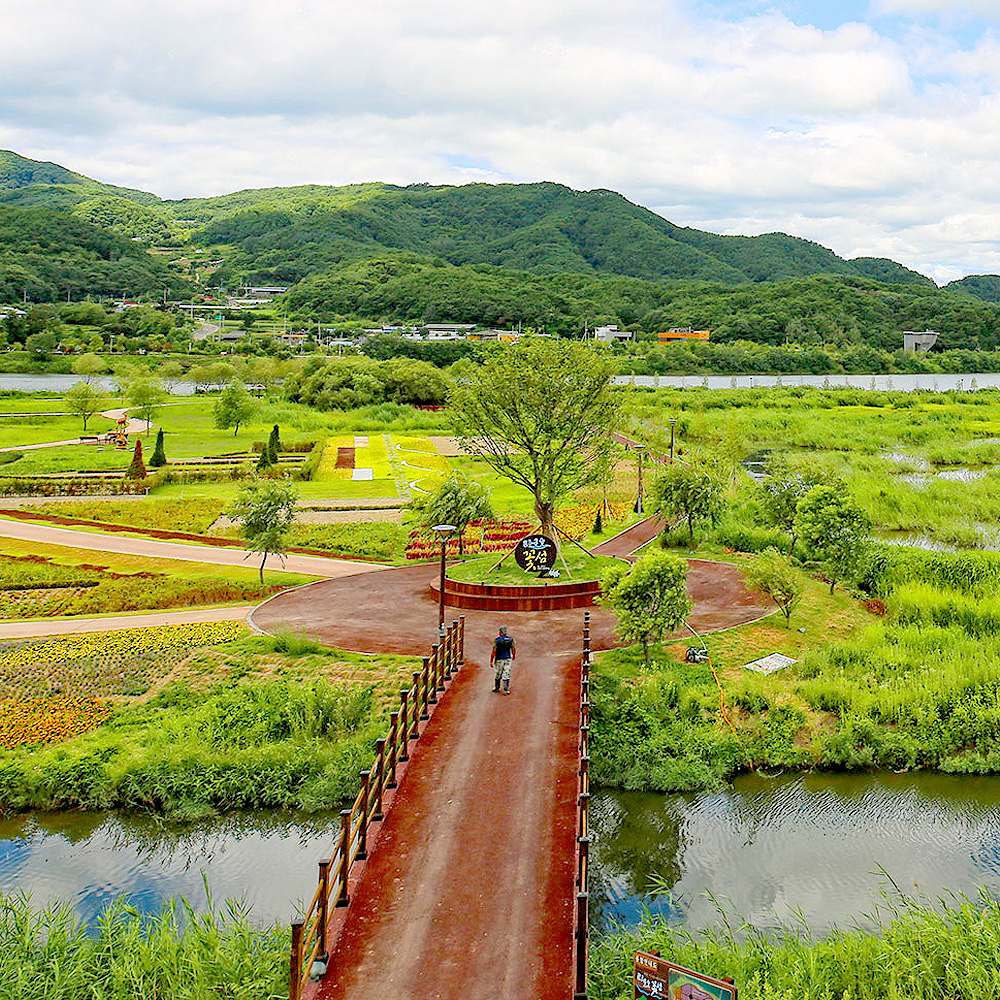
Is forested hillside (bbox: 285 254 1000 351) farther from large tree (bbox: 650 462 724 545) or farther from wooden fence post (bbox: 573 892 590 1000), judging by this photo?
wooden fence post (bbox: 573 892 590 1000)

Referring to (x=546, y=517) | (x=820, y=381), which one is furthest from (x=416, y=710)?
(x=820, y=381)

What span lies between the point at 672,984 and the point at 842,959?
3.51 metres

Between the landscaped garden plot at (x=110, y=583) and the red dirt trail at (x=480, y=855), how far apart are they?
6.63m

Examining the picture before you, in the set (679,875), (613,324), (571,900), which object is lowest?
(679,875)

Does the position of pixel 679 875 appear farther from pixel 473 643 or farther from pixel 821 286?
pixel 821 286

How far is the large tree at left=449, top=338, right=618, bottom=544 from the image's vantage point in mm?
23375

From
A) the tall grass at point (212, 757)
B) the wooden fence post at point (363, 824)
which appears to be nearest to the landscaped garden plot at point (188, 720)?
the tall grass at point (212, 757)

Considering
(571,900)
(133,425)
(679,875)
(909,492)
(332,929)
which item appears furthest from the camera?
(133,425)

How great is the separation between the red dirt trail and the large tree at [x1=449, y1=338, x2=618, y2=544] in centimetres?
626

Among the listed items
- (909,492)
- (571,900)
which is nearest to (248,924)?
(571,900)

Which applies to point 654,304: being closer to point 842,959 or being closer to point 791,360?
point 791,360

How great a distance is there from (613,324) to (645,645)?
12201cm

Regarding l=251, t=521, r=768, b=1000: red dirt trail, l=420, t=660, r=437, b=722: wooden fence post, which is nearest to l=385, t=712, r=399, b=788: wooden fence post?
l=251, t=521, r=768, b=1000: red dirt trail

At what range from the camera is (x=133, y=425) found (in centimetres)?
6172
